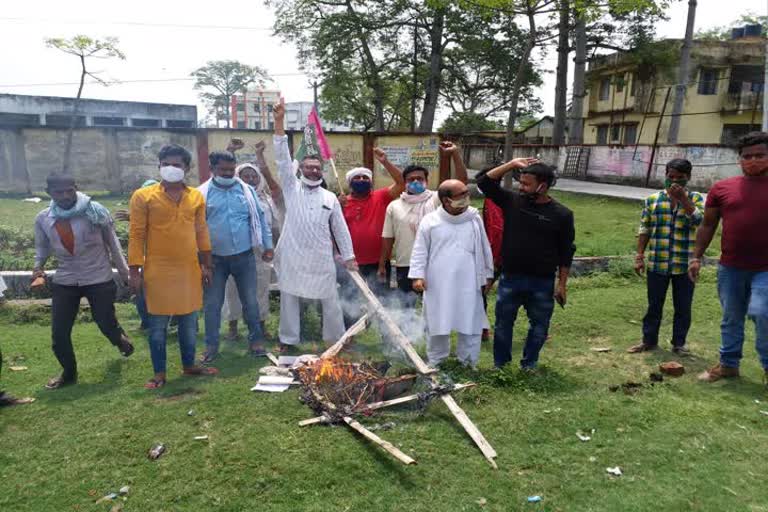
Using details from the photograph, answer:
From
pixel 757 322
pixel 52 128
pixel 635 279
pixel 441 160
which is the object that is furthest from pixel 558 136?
pixel 757 322

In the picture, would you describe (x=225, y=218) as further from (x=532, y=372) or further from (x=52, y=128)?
(x=52, y=128)

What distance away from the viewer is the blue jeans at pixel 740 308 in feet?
14.1

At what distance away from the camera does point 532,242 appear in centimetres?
439

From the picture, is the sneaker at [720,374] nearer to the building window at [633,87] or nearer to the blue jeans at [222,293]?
the blue jeans at [222,293]

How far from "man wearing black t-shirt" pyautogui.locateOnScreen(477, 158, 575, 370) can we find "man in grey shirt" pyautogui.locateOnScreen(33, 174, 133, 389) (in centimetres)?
333

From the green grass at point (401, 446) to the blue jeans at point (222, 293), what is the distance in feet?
1.29

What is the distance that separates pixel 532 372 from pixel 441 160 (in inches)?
399

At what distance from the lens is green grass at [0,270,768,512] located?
9.92 feet

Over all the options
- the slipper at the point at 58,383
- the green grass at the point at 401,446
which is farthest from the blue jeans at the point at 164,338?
the slipper at the point at 58,383

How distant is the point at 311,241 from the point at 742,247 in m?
3.77

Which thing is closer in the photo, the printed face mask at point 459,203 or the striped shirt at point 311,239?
the printed face mask at point 459,203

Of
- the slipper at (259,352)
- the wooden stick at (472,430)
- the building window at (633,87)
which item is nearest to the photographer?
the wooden stick at (472,430)

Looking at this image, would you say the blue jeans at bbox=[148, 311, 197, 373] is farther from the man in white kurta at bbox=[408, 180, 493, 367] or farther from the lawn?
the lawn

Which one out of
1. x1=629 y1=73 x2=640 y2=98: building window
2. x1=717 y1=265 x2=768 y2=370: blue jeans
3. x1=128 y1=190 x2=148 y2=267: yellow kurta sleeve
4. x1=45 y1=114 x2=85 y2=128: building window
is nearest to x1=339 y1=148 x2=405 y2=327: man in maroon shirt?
x1=128 y1=190 x2=148 y2=267: yellow kurta sleeve
